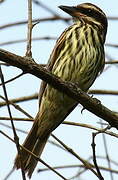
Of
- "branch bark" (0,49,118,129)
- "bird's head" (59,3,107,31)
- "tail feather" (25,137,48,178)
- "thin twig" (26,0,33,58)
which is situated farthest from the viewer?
"bird's head" (59,3,107,31)

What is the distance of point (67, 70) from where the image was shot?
14.1 ft

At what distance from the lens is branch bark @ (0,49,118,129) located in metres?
2.85

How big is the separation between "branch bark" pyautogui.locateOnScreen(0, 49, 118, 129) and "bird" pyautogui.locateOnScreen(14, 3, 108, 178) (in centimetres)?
93

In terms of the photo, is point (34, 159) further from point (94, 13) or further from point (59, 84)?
point (94, 13)

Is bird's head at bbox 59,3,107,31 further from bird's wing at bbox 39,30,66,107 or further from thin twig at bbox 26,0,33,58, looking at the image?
thin twig at bbox 26,0,33,58

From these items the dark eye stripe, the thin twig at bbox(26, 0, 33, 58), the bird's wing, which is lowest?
the thin twig at bbox(26, 0, 33, 58)

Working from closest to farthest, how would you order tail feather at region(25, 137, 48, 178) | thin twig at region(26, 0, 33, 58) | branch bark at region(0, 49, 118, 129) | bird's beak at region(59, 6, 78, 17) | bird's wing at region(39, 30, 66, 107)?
branch bark at region(0, 49, 118, 129)
thin twig at region(26, 0, 33, 58)
tail feather at region(25, 137, 48, 178)
bird's wing at region(39, 30, 66, 107)
bird's beak at region(59, 6, 78, 17)

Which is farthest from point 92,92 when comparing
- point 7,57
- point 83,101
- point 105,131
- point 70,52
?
point 7,57

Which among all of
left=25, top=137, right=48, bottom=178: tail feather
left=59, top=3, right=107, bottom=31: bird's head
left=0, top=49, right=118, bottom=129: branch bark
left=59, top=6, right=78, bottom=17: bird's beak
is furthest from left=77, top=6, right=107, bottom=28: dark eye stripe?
left=0, top=49, right=118, bottom=129: branch bark

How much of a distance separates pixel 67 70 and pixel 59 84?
1225 millimetres

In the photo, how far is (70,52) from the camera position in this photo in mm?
4367

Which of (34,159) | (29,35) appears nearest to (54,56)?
(34,159)

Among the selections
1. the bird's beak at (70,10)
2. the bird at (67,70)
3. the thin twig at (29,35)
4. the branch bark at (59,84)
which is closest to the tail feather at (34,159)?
the bird at (67,70)

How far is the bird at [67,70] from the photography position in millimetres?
4309
